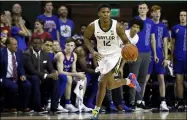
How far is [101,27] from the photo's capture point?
11.9 m

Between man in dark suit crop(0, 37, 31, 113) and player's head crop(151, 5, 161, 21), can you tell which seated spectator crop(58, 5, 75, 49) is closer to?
man in dark suit crop(0, 37, 31, 113)

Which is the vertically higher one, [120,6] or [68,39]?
[120,6]

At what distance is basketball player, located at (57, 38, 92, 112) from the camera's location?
14836 mm

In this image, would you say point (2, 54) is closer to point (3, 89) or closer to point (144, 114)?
point (3, 89)

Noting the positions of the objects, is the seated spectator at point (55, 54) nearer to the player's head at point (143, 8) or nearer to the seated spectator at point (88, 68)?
the seated spectator at point (88, 68)

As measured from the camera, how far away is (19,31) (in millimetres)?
15031

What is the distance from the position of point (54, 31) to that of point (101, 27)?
419 cm

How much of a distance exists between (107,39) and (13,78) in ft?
11.1

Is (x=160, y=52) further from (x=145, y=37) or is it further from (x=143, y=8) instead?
(x=143, y=8)

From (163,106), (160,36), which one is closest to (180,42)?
(160,36)

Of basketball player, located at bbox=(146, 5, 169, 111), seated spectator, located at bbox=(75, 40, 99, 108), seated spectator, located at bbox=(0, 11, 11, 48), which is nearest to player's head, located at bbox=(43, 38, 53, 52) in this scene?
seated spectator, located at bbox=(75, 40, 99, 108)

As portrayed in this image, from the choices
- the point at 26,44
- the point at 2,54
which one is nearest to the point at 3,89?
the point at 2,54

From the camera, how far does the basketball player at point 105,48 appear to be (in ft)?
38.6

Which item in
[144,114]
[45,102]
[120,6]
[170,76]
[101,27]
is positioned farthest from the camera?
[120,6]
